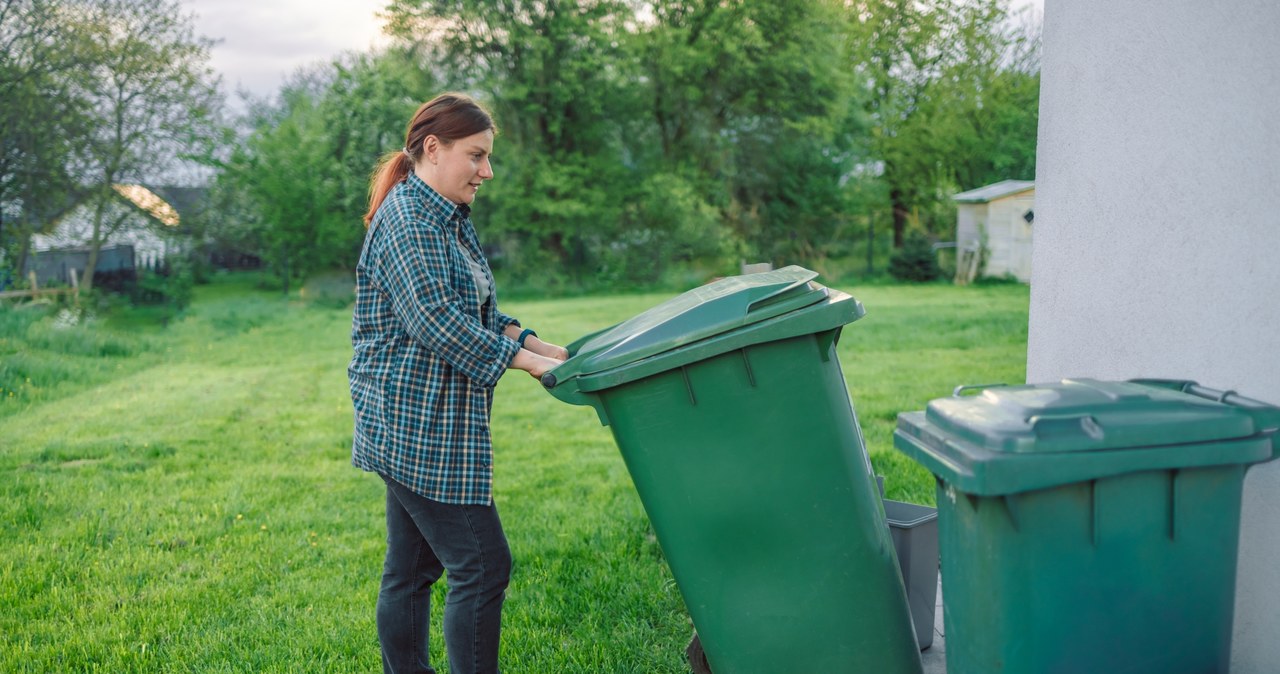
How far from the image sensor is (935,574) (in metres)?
3.25

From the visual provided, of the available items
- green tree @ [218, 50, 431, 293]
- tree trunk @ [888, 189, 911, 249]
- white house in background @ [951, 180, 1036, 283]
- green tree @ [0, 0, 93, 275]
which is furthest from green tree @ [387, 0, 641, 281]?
green tree @ [0, 0, 93, 275]

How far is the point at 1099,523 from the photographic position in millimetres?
1998

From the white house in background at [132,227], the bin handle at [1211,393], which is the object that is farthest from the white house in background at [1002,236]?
the bin handle at [1211,393]

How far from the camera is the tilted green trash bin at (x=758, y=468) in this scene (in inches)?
98.7

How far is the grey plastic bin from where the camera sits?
3.19 m

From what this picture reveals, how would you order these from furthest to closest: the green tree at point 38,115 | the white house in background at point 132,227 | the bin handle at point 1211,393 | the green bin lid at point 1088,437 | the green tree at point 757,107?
the green tree at point 757,107 < the white house in background at point 132,227 < the green tree at point 38,115 < the bin handle at point 1211,393 < the green bin lid at point 1088,437

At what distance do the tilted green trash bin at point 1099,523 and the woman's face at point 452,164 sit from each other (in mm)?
1473

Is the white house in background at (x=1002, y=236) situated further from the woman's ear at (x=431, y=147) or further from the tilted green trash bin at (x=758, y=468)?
the woman's ear at (x=431, y=147)

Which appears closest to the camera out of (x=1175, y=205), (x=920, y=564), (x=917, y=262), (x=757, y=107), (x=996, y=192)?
(x=1175, y=205)

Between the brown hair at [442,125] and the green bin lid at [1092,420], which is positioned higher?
the brown hair at [442,125]

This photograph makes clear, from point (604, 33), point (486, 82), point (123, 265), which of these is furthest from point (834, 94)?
point (123, 265)

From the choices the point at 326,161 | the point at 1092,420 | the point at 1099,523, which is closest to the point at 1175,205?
the point at 1092,420

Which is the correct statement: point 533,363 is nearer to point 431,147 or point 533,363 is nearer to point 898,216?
point 431,147

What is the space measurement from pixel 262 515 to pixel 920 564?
367cm
